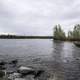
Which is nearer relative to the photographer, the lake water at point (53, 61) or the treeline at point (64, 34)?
the lake water at point (53, 61)

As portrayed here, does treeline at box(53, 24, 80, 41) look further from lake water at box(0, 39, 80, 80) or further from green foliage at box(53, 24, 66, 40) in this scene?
lake water at box(0, 39, 80, 80)

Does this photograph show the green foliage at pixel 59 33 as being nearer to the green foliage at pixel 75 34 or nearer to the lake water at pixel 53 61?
the green foliage at pixel 75 34

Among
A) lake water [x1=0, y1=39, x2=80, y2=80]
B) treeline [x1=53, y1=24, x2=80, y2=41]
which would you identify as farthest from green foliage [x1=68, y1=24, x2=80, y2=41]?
lake water [x1=0, y1=39, x2=80, y2=80]

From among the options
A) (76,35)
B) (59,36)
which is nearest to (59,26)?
(59,36)

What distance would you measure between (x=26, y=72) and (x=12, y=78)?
239cm

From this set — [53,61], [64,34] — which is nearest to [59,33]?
[64,34]

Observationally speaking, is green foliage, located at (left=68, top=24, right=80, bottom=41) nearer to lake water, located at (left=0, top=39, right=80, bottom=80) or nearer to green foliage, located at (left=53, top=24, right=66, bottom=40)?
green foliage, located at (left=53, top=24, right=66, bottom=40)

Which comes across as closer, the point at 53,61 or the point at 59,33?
the point at 53,61

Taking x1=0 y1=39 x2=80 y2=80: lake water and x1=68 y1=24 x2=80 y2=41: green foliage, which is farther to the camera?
x1=68 y1=24 x2=80 y2=41: green foliage

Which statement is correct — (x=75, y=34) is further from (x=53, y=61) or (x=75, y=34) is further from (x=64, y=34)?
(x=53, y=61)

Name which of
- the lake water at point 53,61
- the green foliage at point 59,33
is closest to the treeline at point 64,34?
the green foliage at point 59,33

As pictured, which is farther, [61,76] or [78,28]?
[78,28]

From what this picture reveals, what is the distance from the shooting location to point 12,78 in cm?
1683

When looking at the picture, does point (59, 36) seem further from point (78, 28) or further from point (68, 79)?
point (68, 79)
